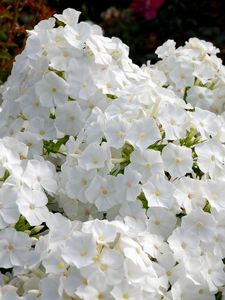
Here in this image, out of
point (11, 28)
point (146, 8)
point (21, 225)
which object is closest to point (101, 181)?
point (21, 225)

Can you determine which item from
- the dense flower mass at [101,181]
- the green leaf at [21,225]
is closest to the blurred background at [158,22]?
the dense flower mass at [101,181]

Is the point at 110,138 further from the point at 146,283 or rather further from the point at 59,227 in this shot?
the point at 146,283

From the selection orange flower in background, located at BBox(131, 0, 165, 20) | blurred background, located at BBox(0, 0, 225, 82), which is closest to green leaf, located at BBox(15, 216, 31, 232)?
blurred background, located at BBox(0, 0, 225, 82)

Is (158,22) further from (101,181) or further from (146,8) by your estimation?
(101,181)

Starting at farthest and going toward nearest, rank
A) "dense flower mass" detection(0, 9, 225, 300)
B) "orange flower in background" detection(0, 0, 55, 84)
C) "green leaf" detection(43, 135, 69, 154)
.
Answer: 1. "orange flower in background" detection(0, 0, 55, 84)
2. "green leaf" detection(43, 135, 69, 154)
3. "dense flower mass" detection(0, 9, 225, 300)

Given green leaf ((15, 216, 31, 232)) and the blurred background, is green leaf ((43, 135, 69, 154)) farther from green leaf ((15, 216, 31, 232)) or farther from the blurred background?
the blurred background

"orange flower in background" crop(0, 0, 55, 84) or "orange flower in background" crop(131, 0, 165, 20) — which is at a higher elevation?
"orange flower in background" crop(0, 0, 55, 84)

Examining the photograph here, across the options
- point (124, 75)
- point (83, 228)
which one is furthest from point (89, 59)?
point (83, 228)
